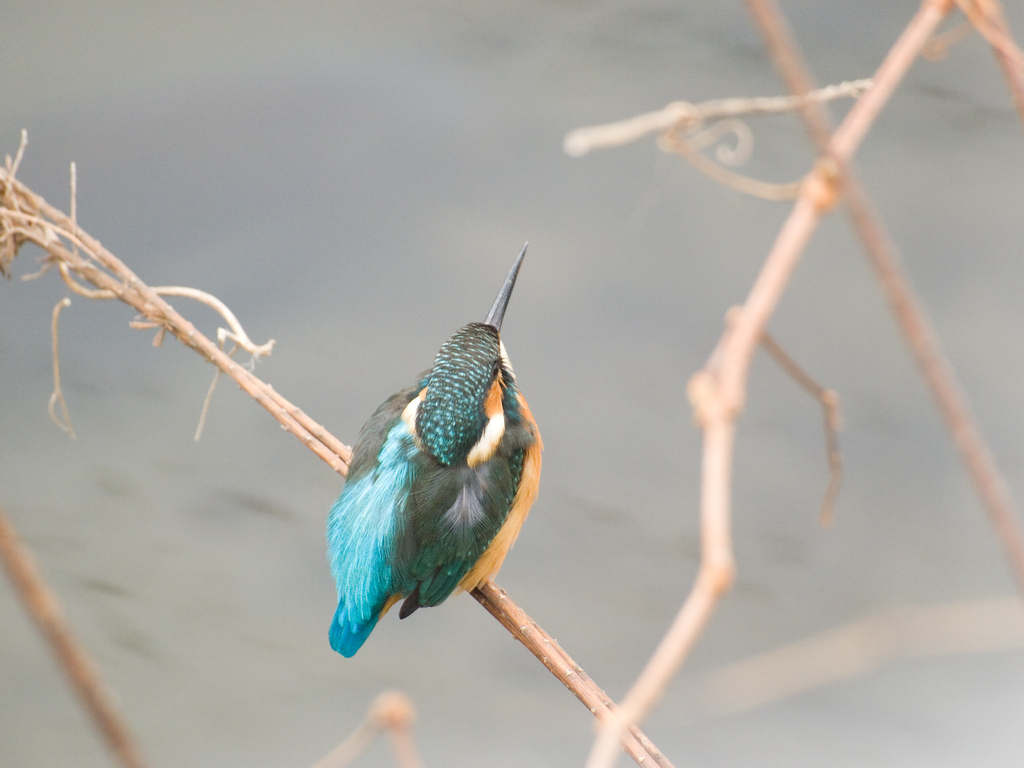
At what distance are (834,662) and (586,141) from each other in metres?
0.23

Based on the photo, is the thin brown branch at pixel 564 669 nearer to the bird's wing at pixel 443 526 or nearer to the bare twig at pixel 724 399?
the bird's wing at pixel 443 526

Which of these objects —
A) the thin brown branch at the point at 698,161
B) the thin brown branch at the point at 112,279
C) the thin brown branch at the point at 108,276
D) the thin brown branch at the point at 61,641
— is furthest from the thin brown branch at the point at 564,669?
the thin brown branch at the point at 61,641

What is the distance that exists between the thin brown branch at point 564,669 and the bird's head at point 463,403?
0.74 ft

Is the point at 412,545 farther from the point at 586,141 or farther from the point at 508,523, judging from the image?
the point at 586,141

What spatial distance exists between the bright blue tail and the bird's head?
0.90ft

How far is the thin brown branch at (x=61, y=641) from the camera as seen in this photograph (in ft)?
0.70

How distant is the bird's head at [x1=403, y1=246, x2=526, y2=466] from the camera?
1.28 meters

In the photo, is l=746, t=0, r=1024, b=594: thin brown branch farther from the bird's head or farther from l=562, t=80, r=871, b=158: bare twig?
the bird's head

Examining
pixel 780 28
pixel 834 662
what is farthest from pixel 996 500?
pixel 780 28

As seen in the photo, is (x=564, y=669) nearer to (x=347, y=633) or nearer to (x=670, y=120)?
(x=347, y=633)

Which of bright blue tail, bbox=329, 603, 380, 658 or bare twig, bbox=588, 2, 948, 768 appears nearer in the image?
bare twig, bbox=588, 2, 948, 768

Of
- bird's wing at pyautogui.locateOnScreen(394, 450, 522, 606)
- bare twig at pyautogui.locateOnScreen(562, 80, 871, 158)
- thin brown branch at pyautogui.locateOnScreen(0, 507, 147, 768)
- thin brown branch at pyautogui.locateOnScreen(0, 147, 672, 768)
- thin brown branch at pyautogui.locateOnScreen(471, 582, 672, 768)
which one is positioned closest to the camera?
thin brown branch at pyautogui.locateOnScreen(0, 507, 147, 768)

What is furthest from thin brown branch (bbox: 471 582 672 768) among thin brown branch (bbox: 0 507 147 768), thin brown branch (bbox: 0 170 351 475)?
thin brown branch (bbox: 0 507 147 768)

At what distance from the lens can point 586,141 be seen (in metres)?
0.37
